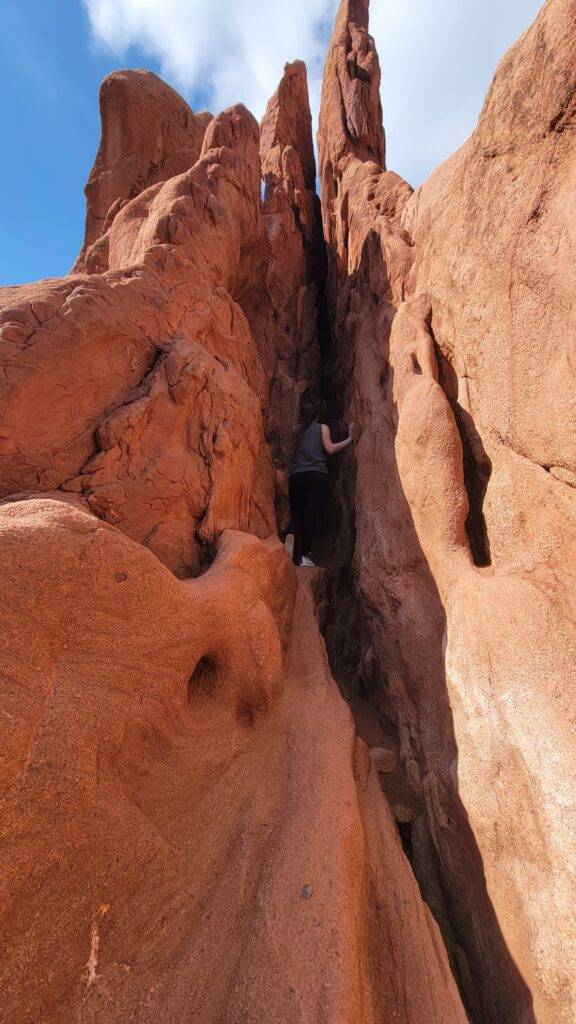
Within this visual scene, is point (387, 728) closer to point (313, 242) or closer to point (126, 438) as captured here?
point (126, 438)

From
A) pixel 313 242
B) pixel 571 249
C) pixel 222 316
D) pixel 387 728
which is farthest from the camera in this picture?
pixel 313 242

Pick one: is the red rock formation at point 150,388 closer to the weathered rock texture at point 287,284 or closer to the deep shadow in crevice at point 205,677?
the deep shadow in crevice at point 205,677

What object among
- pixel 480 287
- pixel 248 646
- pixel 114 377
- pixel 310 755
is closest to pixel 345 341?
pixel 480 287

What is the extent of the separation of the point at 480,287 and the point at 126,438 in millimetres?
3004

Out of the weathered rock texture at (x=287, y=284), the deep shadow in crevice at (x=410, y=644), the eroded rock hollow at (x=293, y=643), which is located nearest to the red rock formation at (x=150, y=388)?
the eroded rock hollow at (x=293, y=643)

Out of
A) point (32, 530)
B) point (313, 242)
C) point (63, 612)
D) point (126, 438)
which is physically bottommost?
point (63, 612)

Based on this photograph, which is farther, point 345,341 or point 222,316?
point 345,341

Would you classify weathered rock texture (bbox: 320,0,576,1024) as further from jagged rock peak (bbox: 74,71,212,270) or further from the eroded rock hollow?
jagged rock peak (bbox: 74,71,212,270)

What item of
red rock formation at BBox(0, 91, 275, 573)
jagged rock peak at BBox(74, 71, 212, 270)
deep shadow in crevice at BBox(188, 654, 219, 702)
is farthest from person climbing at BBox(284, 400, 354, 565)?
jagged rock peak at BBox(74, 71, 212, 270)

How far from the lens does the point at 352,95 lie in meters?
9.22

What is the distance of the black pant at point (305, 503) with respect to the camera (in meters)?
5.40

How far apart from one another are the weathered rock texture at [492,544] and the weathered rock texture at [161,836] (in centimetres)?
44

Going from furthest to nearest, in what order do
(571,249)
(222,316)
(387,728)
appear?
(222,316), (387,728), (571,249)

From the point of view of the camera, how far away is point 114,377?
3.52m
